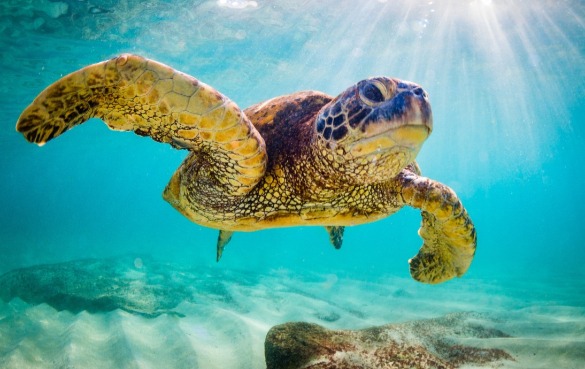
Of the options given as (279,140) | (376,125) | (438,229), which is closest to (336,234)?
(438,229)

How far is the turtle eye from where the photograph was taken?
230 cm

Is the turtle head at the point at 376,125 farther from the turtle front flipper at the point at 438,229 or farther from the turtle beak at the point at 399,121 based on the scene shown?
the turtle front flipper at the point at 438,229

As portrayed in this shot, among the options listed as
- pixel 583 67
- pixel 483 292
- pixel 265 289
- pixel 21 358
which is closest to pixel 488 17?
pixel 583 67

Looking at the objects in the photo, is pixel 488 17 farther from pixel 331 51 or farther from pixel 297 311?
pixel 297 311

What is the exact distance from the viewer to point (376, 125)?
225 centimetres

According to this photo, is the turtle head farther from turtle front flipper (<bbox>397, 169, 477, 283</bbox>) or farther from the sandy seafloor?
the sandy seafloor

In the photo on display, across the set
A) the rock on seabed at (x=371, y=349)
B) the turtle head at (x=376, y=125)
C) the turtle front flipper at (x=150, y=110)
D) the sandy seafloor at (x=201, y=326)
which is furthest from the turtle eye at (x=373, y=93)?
the sandy seafloor at (x=201, y=326)

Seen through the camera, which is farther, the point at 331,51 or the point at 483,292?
the point at 331,51

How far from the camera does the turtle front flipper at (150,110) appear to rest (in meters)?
1.97

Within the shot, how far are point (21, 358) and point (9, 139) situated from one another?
131 ft

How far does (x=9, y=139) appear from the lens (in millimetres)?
33375

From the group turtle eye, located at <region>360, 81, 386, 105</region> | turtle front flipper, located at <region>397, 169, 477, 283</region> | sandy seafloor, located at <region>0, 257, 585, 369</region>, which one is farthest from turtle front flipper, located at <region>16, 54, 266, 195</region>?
sandy seafloor, located at <region>0, 257, 585, 369</region>

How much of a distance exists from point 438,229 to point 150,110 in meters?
3.02

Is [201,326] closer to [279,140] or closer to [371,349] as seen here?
[371,349]
